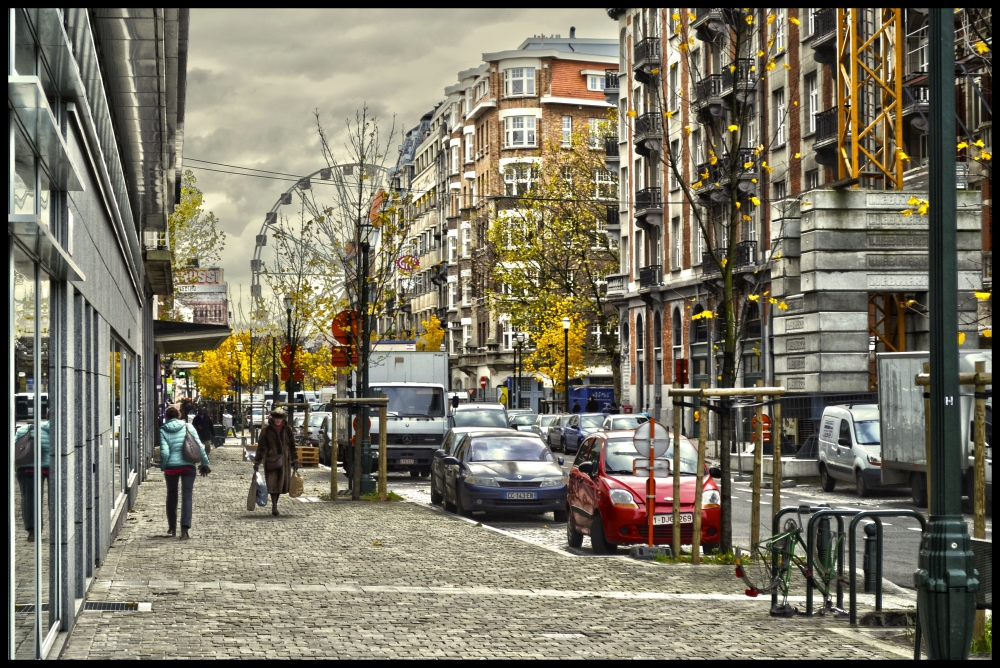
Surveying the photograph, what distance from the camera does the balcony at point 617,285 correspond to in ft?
230

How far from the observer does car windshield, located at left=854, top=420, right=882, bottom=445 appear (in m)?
29.4

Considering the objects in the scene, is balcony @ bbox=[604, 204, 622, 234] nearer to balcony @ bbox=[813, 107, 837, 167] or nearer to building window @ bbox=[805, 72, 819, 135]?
building window @ bbox=[805, 72, 819, 135]

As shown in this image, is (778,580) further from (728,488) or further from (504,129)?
(504,129)

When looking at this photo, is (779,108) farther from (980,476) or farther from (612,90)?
(980,476)

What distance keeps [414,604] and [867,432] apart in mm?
18825

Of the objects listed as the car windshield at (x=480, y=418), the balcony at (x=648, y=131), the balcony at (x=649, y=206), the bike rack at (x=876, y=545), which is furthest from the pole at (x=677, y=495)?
the balcony at (x=649, y=206)

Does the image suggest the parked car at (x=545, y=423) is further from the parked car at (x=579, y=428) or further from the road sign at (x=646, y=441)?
the road sign at (x=646, y=441)

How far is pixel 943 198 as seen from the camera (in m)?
9.43

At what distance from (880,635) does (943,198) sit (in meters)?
3.62

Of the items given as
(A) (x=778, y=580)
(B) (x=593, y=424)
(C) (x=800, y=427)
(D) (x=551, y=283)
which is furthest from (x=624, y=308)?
(A) (x=778, y=580)

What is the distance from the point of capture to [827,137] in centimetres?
4603

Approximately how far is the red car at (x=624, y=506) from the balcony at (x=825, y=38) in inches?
1169

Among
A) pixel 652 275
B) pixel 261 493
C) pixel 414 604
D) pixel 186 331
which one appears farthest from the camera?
pixel 652 275

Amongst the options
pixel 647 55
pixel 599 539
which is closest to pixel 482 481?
pixel 599 539
